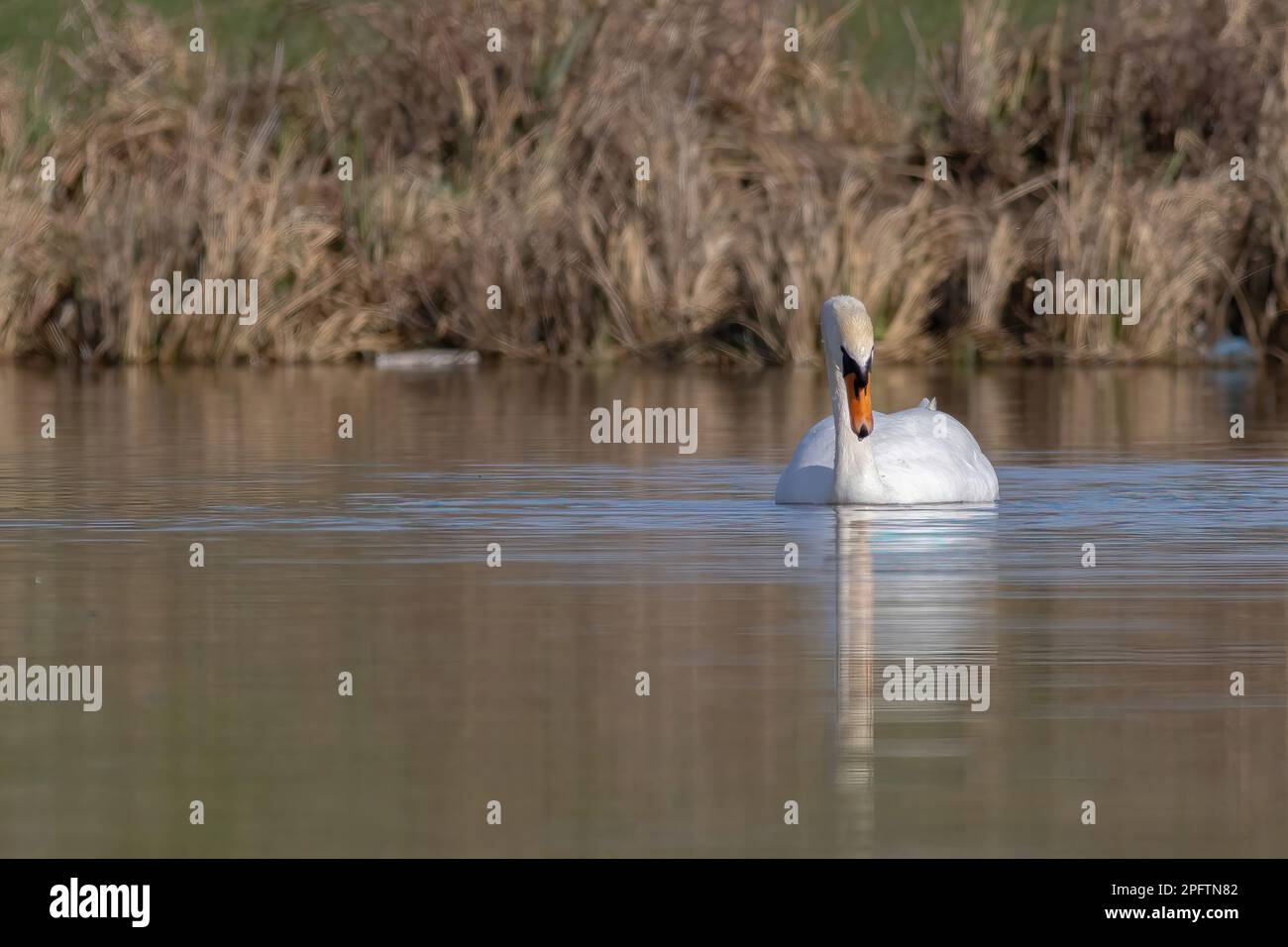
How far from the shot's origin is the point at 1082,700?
8.66 m

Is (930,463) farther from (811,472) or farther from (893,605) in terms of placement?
(893,605)

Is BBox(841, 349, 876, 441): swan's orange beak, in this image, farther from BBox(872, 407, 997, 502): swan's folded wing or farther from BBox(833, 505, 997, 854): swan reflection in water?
BBox(833, 505, 997, 854): swan reflection in water

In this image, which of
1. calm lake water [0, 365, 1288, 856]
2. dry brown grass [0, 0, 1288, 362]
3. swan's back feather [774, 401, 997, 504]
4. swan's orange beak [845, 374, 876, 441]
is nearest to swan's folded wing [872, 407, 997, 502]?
swan's back feather [774, 401, 997, 504]

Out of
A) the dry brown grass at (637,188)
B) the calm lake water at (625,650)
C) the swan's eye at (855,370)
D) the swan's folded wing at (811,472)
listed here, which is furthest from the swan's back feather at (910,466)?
the dry brown grass at (637,188)

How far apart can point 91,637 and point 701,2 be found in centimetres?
2309

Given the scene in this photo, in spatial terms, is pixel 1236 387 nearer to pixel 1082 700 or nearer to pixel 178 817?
pixel 1082 700

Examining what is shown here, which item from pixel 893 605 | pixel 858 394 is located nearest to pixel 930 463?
pixel 858 394

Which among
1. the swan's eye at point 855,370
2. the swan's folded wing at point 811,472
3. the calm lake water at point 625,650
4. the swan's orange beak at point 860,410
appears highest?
the swan's eye at point 855,370

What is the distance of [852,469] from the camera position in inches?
551

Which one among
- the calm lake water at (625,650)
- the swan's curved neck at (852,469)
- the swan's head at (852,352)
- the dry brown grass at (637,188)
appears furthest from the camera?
the dry brown grass at (637,188)

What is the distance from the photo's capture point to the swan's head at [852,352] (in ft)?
46.2

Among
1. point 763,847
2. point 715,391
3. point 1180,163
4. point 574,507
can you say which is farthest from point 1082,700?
point 1180,163

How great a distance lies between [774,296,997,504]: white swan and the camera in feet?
46.1

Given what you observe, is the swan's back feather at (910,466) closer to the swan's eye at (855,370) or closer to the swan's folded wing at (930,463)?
the swan's folded wing at (930,463)
